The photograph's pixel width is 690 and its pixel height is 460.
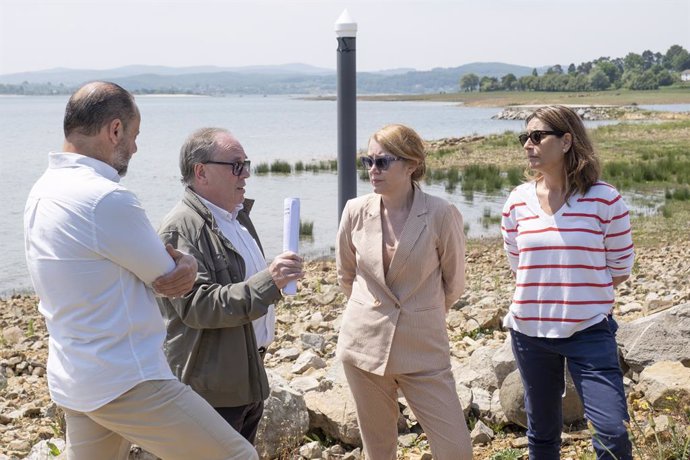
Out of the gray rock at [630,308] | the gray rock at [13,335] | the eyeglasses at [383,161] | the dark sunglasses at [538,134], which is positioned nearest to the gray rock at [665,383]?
the dark sunglasses at [538,134]

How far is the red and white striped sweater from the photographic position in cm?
371

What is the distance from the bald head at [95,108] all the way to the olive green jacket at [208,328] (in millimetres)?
707

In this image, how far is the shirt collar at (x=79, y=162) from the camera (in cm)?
298

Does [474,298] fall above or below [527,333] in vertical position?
below

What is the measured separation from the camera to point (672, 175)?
23141 mm

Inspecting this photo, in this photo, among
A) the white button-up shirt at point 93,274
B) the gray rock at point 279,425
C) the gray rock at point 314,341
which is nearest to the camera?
the white button-up shirt at point 93,274

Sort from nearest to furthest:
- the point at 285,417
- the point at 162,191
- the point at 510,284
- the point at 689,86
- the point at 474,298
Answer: the point at 285,417, the point at 474,298, the point at 510,284, the point at 162,191, the point at 689,86

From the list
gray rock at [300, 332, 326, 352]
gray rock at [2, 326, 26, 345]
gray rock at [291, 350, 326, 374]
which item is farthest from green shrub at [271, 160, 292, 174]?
gray rock at [291, 350, 326, 374]

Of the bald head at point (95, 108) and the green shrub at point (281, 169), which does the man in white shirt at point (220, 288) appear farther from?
the green shrub at point (281, 169)

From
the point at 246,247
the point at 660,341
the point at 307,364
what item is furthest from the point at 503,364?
the point at 246,247

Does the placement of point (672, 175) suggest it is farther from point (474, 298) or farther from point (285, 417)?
point (285, 417)

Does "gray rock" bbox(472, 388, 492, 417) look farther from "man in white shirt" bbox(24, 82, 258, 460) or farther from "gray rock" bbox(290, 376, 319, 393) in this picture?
"man in white shirt" bbox(24, 82, 258, 460)

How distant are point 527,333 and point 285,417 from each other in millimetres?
1551

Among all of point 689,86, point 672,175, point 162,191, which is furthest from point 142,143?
point 689,86
